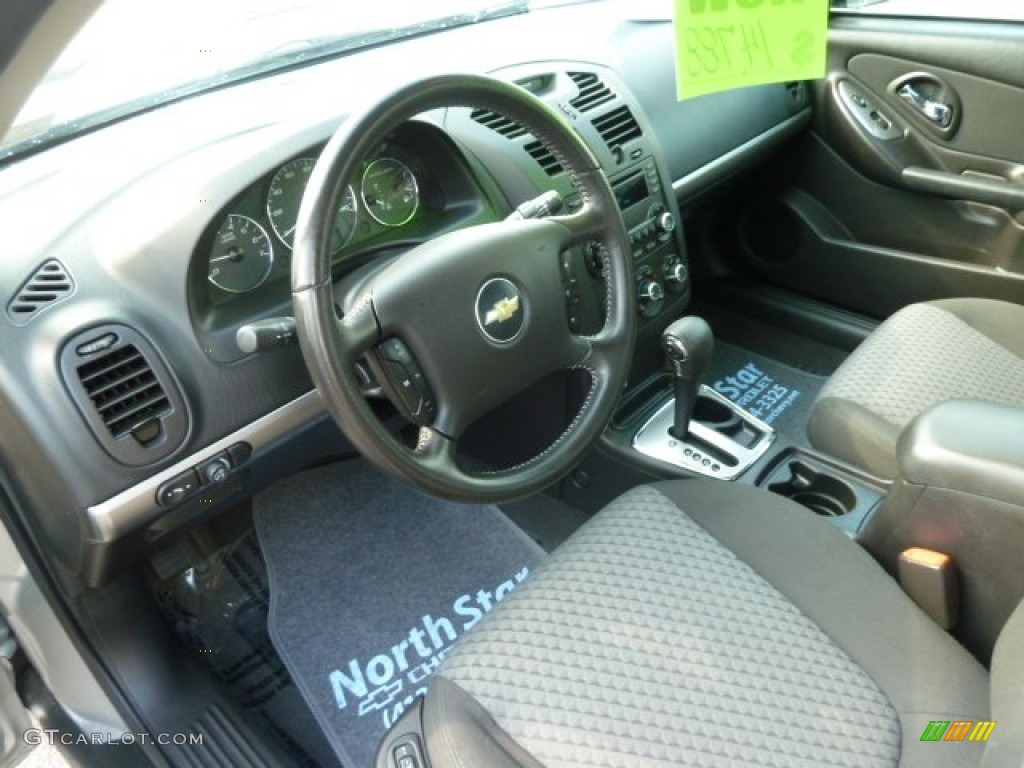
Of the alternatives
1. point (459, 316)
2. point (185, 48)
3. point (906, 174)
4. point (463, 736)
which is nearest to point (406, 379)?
point (459, 316)

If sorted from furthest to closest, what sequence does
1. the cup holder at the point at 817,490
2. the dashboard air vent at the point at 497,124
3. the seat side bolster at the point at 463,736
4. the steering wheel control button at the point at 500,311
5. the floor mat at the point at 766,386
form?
1. the floor mat at the point at 766,386
2. the cup holder at the point at 817,490
3. the dashboard air vent at the point at 497,124
4. the steering wheel control button at the point at 500,311
5. the seat side bolster at the point at 463,736

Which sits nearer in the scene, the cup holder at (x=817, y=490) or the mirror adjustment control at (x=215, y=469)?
the mirror adjustment control at (x=215, y=469)

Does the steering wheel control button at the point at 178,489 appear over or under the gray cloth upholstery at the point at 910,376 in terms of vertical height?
over

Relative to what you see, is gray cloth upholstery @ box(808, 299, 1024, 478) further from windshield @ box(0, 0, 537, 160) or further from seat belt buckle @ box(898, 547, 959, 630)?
windshield @ box(0, 0, 537, 160)

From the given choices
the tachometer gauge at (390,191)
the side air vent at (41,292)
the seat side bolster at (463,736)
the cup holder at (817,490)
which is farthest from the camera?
the cup holder at (817,490)

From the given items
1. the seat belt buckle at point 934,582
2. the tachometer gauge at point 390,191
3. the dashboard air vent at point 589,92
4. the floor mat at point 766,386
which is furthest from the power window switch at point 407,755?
the floor mat at point 766,386

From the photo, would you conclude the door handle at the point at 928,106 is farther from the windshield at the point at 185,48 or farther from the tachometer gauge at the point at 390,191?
the tachometer gauge at the point at 390,191

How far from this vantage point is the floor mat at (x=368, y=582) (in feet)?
4.98

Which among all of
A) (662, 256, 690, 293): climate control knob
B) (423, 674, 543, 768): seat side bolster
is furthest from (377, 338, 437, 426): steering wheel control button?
(662, 256, 690, 293): climate control knob

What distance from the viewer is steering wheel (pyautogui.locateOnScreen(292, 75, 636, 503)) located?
925 mm

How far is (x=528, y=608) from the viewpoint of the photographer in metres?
0.99

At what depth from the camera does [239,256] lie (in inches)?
44.8

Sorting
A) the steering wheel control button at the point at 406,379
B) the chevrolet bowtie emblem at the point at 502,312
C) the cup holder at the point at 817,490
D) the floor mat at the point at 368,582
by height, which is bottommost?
the floor mat at the point at 368,582

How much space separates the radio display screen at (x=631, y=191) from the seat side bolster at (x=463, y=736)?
94cm
